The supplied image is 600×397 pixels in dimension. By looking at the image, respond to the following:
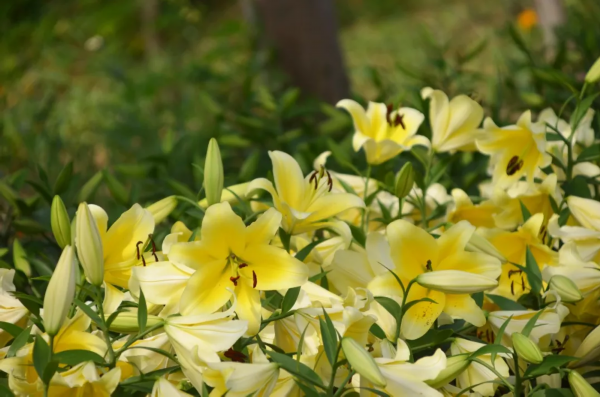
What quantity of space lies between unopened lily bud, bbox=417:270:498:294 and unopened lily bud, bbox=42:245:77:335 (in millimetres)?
348

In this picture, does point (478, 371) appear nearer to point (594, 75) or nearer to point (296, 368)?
point (296, 368)

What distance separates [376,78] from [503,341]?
939 millimetres

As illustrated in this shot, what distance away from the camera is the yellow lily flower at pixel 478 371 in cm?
69

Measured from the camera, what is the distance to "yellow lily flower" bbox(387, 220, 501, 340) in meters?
0.72

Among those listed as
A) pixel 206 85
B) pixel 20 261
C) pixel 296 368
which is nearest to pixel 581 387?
pixel 296 368

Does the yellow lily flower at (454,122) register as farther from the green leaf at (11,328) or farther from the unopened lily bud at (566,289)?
the green leaf at (11,328)

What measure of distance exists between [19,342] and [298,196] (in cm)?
33

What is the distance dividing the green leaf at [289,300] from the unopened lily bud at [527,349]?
0.22m

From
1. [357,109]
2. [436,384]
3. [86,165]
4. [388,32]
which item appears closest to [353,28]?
[388,32]

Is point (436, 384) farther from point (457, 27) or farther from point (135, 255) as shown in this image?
point (457, 27)

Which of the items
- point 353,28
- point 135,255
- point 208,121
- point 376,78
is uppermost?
point 135,255

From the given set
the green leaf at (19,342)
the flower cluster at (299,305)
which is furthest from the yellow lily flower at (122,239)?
the green leaf at (19,342)

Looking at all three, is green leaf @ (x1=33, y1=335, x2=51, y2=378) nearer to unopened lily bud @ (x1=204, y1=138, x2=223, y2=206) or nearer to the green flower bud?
unopened lily bud @ (x1=204, y1=138, x2=223, y2=206)

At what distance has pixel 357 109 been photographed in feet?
3.41
